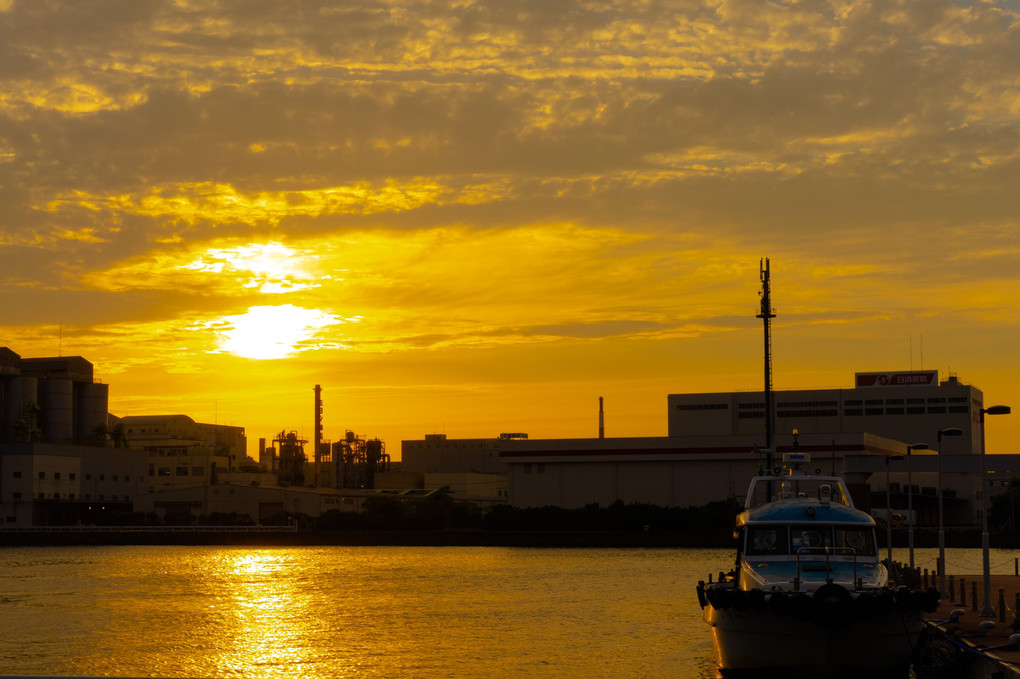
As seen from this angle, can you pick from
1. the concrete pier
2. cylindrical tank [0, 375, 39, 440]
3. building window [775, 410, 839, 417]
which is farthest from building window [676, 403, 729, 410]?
the concrete pier

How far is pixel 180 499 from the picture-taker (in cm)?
18975

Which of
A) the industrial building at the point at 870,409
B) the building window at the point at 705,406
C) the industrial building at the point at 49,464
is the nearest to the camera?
the industrial building at the point at 49,464

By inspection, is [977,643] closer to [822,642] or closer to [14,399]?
[822,642]

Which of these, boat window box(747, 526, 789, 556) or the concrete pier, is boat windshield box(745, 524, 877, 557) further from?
the concrete pier

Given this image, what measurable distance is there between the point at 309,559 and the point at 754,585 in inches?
3613

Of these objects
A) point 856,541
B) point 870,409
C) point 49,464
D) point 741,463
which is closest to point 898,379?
point 870,409

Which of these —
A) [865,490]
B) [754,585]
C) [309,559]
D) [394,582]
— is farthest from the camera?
[865,490]

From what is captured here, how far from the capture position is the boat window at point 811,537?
1497 inches

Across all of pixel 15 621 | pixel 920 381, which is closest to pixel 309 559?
pixel 15 621

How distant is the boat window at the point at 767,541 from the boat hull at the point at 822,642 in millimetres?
4046

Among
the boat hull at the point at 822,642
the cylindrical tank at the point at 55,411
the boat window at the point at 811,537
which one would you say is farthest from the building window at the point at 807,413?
the boat hull at the point at 822,642

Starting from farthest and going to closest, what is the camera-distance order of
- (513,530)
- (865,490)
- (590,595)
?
(513,530)
(865,490)
(590,595)

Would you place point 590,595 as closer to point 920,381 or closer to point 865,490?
point 865,490

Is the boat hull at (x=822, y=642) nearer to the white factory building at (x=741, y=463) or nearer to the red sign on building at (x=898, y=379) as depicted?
the white factory building at (x=741, y=463)
